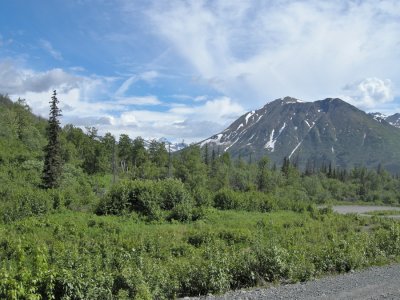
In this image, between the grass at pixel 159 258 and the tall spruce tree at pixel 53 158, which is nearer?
the grass at pixel 159 258

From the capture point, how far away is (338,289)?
15586mm

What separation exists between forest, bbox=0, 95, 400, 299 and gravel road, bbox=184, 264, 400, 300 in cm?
88

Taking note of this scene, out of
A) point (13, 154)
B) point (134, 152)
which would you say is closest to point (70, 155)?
point (13, 154)

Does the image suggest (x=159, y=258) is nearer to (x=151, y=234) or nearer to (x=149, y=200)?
(x=151, y=234)

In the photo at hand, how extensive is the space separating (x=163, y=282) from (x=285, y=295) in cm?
431

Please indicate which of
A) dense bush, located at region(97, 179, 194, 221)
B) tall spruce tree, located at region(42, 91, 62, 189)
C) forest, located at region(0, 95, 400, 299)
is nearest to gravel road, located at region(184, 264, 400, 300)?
forest, located at region(0, 95, 400, 299)

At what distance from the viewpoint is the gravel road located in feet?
48.3

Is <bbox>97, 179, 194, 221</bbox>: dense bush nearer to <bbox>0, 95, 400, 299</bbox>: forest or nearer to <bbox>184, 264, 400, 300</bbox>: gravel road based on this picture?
<bbox>0, 95, 400, 299</bbox>: forest

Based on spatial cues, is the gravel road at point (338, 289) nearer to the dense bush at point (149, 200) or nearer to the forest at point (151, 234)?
the forest at point (151, 234)

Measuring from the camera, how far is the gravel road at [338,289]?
14.7 metres

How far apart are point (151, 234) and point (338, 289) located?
17.9m

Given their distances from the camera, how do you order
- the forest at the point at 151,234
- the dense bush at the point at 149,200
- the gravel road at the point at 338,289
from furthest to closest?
the dense bush at the point at 149,200 → the gravel road at the point at 338,289 → the forest at the point at 151,234

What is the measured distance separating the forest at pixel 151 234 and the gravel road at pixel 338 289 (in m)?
0.88

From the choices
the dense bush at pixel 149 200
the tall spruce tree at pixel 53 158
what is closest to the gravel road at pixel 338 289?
Answer: the dense bush at pixel 149 200
